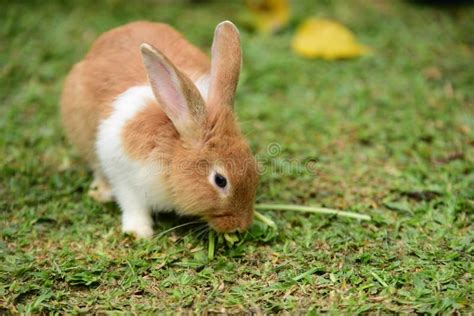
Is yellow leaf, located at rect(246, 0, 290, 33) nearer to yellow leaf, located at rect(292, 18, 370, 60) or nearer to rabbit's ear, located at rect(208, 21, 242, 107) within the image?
yellow leaf, located at rect(292, 18, 370, 60)

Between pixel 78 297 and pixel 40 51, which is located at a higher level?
pixel 40 51

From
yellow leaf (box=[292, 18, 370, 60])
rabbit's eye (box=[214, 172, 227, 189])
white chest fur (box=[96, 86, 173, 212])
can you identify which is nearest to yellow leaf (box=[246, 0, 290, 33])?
yellow leaf (box=[292, 18, 370, 60])

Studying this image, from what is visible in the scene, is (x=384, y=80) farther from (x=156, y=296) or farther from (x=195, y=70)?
(x=156, y=296)

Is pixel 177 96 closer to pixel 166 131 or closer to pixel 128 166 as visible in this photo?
pixel 166 131

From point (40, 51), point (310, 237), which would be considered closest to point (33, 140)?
point (40, 51)

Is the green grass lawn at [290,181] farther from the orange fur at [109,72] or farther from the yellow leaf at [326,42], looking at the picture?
the orange fur at [109,72]

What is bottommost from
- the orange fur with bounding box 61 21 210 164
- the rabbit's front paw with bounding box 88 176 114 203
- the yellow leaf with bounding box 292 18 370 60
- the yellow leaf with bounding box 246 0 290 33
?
the rabbit's front paw with bounding box 88 176 114 203
